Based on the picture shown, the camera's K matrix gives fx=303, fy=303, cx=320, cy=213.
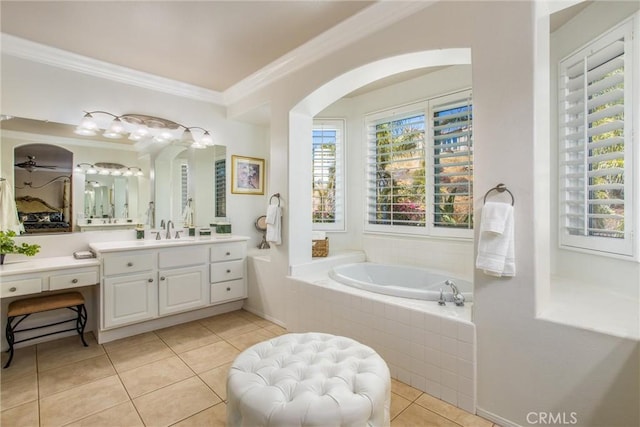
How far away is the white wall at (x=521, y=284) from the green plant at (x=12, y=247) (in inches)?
130

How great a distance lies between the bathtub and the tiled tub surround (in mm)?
65

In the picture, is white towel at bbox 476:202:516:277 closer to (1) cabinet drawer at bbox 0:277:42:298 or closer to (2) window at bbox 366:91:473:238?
(2) window at bbox 366:91:473:238

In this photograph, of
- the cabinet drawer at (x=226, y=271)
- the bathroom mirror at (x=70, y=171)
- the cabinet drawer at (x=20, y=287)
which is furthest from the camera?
the cabinet drawer at (x=226, y=271)

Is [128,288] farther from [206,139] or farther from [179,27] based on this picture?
[179,27]

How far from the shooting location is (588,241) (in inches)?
83.7

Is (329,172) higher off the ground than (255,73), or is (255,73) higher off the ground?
(255,73)

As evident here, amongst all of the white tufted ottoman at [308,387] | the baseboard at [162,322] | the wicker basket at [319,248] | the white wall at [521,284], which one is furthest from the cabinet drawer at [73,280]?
the white wall at [521,284]

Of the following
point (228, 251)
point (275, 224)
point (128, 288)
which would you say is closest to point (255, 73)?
point (275, 224)

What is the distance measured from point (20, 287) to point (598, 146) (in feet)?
13.7

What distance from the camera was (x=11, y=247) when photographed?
92.4 inches

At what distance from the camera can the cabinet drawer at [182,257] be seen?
9.57ft

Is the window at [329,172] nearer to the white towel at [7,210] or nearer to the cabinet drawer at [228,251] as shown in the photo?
the cabinet drawer at [228,251]

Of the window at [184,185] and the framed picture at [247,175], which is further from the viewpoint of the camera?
the framed picture at [247,175]

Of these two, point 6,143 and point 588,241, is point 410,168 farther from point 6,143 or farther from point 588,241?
point 6,143
